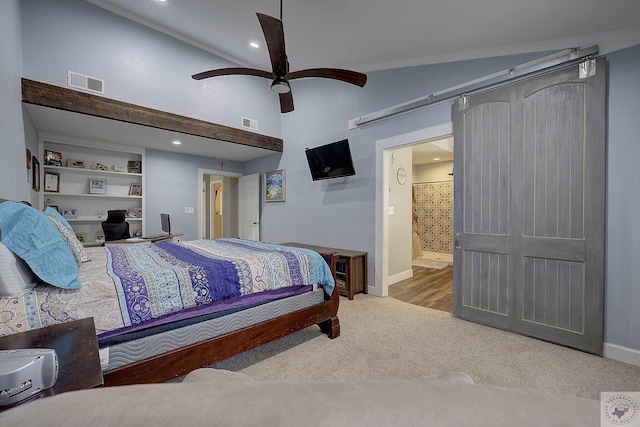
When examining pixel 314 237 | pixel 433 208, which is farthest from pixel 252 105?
pixel 433 208

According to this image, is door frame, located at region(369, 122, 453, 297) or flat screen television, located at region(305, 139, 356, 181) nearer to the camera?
door frame, located at region(369, 122, 453, 297)

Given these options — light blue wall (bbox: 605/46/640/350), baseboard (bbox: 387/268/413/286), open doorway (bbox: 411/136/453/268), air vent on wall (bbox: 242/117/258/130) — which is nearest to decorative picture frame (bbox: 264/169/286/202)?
air vent on wall (bbox: 242/117/258/130)

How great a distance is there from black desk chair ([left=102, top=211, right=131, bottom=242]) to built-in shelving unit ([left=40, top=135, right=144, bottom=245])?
0.32 meters

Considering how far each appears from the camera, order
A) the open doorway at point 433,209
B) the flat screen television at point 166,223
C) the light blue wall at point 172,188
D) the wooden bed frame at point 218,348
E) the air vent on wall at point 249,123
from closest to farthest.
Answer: the wooden bed frame at point 218,348 < the flat screen television at point 166,223 < the air vent on wall at point 249,123 < the light blue wall at point 172,188 < the open doorway at point 433,209

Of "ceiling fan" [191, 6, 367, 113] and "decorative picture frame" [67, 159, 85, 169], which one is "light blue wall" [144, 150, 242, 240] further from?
"ceiling fan" [191, 6, 367, 113]

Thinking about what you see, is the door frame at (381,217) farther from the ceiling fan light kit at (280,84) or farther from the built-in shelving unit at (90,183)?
the built-in shelving unit at (90,183)

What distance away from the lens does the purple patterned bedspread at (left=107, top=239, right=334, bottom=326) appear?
154 centimetres

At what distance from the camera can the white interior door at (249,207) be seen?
18.2ft

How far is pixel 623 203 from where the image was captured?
2107mm

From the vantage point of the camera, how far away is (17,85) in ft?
8.41

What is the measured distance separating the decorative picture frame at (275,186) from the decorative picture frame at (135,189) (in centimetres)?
217

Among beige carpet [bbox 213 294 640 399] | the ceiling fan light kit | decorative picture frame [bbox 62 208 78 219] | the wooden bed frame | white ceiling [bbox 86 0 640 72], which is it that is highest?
white ceiling [bbox 86 0 640 72]

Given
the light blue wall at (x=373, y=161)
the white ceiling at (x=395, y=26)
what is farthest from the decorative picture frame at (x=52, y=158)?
the light blue wall at (x=373, y=161)

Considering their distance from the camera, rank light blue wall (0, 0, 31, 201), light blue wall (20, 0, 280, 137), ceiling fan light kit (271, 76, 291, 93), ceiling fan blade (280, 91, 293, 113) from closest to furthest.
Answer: light blue wall (0, 0, 31, 201), ceiling fan light kit (271, 76, 291, 93), ceiling fan blade (280, 91, 293, 113), light blue wall (20, 0, 280, 137)
